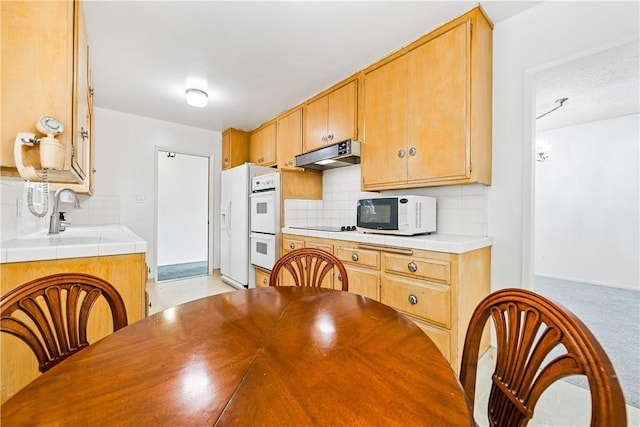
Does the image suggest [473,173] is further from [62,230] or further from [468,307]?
[62,230]

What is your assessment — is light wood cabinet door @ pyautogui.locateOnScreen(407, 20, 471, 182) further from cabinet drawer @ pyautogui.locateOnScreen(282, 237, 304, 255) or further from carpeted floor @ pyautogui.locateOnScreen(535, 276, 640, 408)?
carpeted floor @ pyautogui.locateOnScreen(535, 276, 640, 408)

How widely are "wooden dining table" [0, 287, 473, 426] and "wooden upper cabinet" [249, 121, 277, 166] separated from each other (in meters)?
3.30

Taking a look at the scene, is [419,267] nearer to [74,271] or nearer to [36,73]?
[74,271]

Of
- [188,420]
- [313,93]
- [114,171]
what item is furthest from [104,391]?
[114,171]

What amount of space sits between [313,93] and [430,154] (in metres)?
1.75

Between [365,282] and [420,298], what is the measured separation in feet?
1.52

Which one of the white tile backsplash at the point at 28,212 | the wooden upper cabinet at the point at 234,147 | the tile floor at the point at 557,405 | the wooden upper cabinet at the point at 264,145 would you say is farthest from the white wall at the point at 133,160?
the tile floor at the point at 557,405

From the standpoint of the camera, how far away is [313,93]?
127 inches

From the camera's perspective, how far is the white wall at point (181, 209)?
18.3 feet

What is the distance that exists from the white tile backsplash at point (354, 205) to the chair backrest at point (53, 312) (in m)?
2.29

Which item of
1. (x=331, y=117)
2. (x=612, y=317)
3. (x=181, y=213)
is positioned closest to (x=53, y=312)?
(x=331, y=117)

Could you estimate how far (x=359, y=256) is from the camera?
2248 mm

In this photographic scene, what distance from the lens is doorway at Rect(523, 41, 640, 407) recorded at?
2.79 meters

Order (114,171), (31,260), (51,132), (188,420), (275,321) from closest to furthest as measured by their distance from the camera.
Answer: (188,420)
(275,321)
(51,132)
(31,260)
(114,171)
